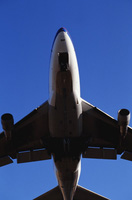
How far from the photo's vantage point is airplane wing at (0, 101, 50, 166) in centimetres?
1667

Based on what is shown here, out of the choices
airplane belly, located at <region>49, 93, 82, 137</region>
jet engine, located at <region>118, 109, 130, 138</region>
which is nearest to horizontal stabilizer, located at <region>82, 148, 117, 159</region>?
airplane belly, located at <region>49, 93, 82, 137</region>

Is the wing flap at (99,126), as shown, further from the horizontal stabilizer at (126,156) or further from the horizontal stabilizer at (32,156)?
the horizontal stabilizer at (32,156)

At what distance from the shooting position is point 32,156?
17250 mm

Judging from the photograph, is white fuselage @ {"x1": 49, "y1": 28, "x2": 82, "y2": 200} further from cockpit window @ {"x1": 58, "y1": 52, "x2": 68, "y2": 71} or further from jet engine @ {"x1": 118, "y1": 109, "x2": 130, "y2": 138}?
jet engine @ {"x1": 118, "y1": 109, "x2": 130, "y2": 138}

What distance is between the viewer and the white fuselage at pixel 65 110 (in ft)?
46.5

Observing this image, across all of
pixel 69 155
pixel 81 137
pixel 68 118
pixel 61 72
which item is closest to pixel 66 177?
pixel 69 155

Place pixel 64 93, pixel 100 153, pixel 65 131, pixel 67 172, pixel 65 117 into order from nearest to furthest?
pixel 64 93, pixel 65 117, pixel 65 131, pixel 67 172, pixel 100 153

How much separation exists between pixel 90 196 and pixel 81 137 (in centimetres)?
468

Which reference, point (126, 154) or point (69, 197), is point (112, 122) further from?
point (69, 197)

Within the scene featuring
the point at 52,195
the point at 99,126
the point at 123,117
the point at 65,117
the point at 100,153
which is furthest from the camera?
the point at 52,195

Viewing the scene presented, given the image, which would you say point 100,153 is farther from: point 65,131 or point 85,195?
point 65,131

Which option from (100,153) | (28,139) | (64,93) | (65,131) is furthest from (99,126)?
(28,139)

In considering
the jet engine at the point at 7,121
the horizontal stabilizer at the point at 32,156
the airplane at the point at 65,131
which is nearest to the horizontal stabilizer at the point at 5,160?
the airplane at the point at 65,131

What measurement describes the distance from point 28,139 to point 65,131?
11.9ft
